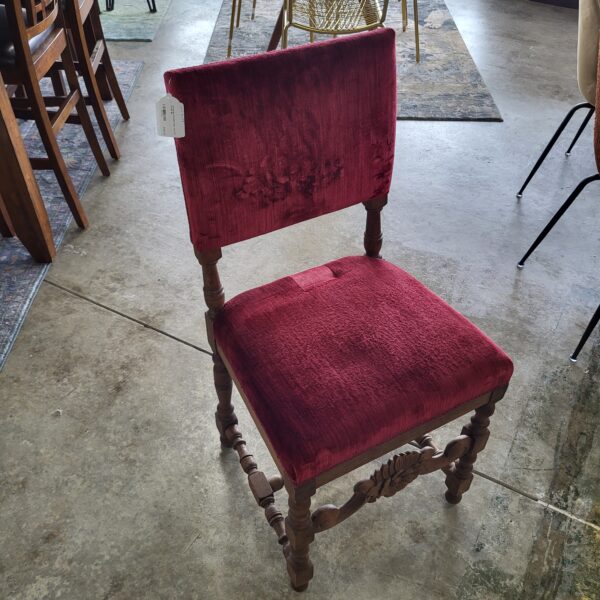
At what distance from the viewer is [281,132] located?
1105 millimetres

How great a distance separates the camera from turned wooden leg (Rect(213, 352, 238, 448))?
4.44 feet

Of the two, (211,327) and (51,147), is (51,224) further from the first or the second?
(211,327)

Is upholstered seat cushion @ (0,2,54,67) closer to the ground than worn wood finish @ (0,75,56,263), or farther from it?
farther from it

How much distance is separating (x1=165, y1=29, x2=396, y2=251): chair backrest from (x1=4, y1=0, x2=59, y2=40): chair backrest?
1101 millimetres

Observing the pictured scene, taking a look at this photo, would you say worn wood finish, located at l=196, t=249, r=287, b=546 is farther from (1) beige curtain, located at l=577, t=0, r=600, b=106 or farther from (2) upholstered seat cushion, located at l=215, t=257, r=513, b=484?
(1) beige curtain, located at l=577, t=0, r=600, b=106

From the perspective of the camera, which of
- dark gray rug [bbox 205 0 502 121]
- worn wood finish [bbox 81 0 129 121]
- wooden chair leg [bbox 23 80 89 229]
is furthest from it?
dark gray rug [bbox 205 0 502 121]

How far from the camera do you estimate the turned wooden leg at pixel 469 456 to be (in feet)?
4.09

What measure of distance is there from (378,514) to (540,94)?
8.19 feet

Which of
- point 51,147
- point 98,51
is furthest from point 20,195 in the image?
→ point 98,51

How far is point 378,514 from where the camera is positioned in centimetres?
142

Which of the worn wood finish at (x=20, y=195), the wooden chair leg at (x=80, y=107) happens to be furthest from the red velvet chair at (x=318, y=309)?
the wooden chair leg at (x=80, y=107)

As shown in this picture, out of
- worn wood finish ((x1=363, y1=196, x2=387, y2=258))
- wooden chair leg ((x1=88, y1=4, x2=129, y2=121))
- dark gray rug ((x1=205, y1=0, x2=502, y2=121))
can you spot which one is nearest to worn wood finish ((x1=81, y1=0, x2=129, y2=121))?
wooden chair leg ((x1=88, y1=4, x2=129, y2=121))

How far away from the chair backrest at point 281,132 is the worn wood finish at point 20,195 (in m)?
1.04

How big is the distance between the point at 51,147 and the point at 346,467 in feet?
5.13
